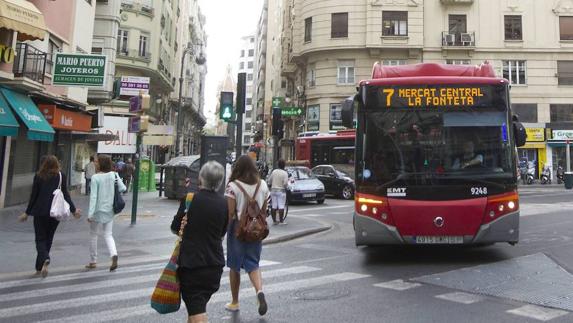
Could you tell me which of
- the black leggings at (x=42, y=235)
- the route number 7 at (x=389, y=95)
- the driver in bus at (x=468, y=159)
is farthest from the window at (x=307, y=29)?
the black leggings at (x=42, y=235)

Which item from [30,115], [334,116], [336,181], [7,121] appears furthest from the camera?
[334,116]

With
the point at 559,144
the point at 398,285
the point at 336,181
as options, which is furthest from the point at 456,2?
the point at 398,285

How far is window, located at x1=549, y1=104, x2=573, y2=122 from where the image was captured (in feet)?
117

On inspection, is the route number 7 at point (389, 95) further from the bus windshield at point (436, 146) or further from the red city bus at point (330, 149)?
the red city bus at point (330, 149)

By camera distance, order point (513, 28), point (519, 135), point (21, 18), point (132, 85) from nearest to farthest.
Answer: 1. point (519, 135)
2. point (21, 18)
3. point (132, 85)
4. point (513, 28)

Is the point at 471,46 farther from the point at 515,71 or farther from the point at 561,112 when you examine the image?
the point at 561,112

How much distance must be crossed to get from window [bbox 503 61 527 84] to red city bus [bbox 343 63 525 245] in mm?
31585

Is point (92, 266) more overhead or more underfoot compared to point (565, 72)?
more underfoot

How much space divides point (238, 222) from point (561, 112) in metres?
37.3

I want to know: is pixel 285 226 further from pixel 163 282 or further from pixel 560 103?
pixel 560 103

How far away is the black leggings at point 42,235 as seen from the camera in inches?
287

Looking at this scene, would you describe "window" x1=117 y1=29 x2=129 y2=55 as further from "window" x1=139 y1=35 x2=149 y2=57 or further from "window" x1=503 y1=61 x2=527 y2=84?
"window" x1=503 y1=61 x2=527 y2=84

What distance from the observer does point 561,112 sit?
117 feet

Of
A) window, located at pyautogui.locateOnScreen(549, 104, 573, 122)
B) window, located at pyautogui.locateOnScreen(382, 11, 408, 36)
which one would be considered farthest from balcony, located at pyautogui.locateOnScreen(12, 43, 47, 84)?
window, located at pyautogui.locateOnScreen(549, 104, 573, 122)
